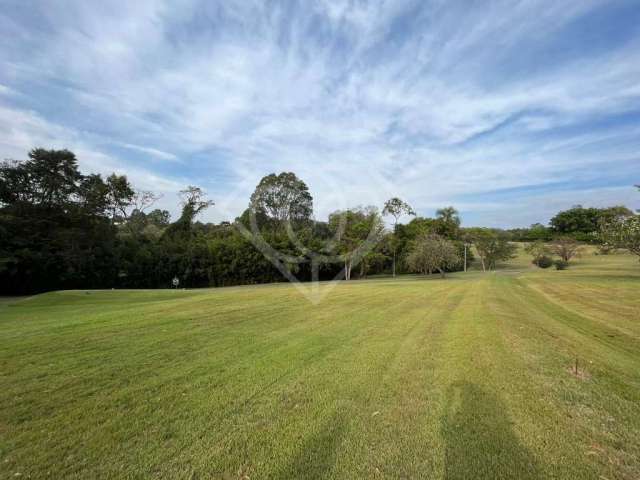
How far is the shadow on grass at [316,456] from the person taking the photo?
8.08ft

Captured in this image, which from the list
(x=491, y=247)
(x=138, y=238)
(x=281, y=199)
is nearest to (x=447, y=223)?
(x=491, y=247)

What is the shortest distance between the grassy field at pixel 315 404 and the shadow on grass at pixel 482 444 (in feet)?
0.05

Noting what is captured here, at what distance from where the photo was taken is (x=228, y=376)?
4.39m

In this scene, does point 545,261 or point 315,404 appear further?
point 545,261

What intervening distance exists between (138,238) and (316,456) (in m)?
38.1

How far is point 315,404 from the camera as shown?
358cm

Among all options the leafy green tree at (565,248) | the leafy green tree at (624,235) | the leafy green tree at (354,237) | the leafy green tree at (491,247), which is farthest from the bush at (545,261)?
the leafy green tree at (624,235)

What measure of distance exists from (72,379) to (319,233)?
47.9 meters

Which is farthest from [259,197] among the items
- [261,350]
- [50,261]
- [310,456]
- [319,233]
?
[310,456]

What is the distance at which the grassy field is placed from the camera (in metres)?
2.59

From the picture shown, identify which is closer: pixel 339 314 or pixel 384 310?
pixel 339 314

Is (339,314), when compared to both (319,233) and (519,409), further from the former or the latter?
(319,233)

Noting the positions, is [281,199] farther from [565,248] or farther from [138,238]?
[565,248]

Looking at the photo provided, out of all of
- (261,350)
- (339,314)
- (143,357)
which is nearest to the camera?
(143,357)
